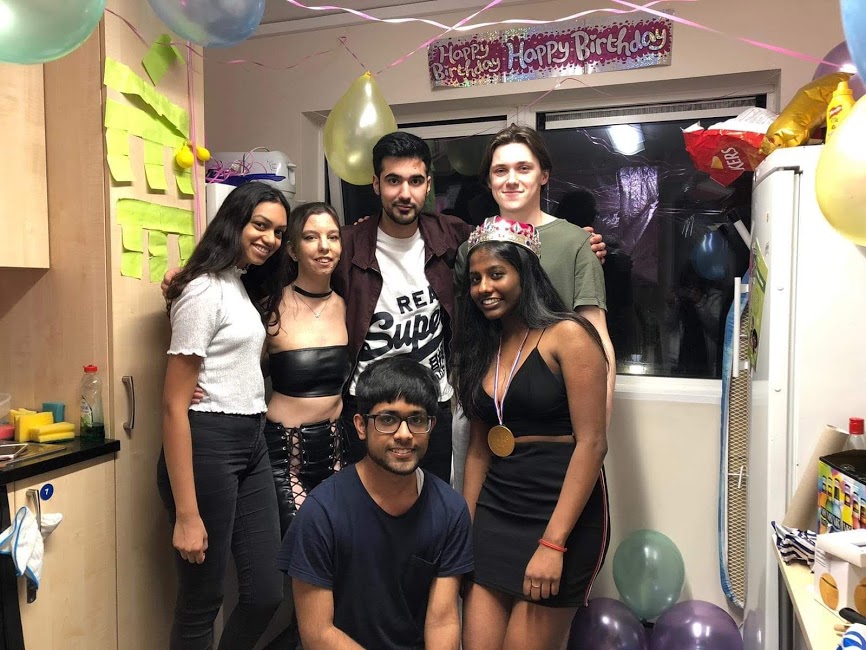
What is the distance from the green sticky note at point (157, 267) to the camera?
7.15ft

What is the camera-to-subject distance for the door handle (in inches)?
81.8

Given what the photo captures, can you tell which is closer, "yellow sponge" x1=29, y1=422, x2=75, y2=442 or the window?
"yellow sponge" x1=29, y1=422, x2=75, y2=442

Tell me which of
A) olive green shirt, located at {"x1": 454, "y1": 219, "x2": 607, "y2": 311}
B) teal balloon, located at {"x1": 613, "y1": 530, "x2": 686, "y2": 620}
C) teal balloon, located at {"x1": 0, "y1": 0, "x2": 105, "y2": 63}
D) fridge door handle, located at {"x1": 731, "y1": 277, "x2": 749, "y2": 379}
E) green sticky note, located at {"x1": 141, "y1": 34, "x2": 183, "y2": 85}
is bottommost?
teal balloon, located at {"x1": 613, "y1": 530, "x2": 686, "y2": 620}

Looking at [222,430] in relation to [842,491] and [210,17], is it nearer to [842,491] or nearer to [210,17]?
[210,17]

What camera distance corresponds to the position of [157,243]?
7.19 ft

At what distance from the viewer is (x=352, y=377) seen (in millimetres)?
2127

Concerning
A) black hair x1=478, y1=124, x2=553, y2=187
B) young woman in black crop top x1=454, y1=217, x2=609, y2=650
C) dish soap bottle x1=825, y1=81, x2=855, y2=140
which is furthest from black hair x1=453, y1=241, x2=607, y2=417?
dish soap bottle x1=825, y1=81, x2=855, y2=140

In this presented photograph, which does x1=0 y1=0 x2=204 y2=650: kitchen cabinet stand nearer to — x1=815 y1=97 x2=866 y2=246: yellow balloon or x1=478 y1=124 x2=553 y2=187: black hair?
x1=478 y1=124 x2=553 y2=187: black hair

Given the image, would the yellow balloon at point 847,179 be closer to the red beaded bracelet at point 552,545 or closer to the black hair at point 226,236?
the red beaded bracelet at point 552,545

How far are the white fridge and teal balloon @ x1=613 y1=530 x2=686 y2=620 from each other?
2.82 feet

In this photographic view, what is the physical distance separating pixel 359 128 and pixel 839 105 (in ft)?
4.31

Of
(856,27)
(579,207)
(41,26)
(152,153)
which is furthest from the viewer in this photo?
(579,207)

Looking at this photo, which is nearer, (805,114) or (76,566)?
(805,114)

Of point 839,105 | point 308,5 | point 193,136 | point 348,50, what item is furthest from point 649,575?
point 308,5
